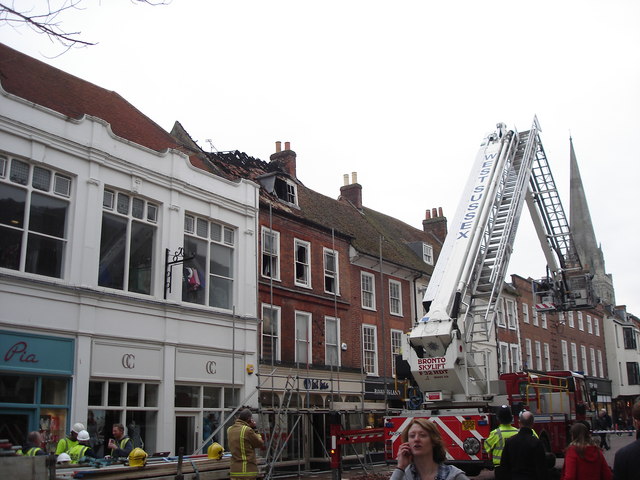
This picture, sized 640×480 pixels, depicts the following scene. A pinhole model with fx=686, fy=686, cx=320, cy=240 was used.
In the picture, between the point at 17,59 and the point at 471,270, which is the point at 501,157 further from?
the point at 17,59

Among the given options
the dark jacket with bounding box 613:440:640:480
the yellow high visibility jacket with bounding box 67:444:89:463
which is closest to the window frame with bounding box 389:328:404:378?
the yellow high visibility jacket with bounding box 67:444:89:463

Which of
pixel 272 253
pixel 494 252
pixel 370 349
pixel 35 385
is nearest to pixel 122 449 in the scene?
pixel 35 385

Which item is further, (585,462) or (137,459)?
(137,459)

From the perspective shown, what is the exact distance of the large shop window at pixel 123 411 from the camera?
15.7 m

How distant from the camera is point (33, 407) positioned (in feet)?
47.5

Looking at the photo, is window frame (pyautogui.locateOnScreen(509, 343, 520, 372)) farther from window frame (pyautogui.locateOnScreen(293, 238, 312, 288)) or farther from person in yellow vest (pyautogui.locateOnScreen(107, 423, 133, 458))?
person in yellow vest (pyautogui.locateOnScreen(107, 423, 133, 458))

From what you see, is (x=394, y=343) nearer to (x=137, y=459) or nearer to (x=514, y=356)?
(x=514, y=356)

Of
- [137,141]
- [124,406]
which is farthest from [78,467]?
[137,141]

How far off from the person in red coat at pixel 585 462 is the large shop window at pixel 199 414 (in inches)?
472

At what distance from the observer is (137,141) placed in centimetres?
1941

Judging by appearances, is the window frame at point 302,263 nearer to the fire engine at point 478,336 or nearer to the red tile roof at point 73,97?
the red tile roof at point 73,97

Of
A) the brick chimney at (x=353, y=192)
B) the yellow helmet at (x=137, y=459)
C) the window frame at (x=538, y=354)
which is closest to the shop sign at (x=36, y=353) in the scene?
the yellow helmet at (x=137, y=459)

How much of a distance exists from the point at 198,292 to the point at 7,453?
11.8m

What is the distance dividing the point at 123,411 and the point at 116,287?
3.01 m
